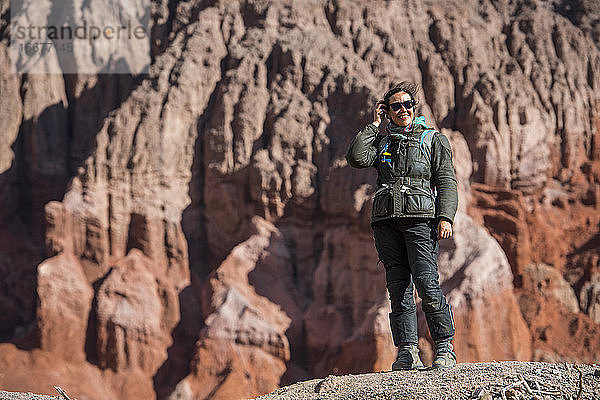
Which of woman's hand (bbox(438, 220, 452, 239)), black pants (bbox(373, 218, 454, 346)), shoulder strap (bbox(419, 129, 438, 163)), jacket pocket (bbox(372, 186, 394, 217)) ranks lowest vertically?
black pants (bbox(373, 218, 454, 346))

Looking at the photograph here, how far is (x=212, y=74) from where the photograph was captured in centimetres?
2325

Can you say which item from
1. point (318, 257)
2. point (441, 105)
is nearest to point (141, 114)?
point (318, 257)

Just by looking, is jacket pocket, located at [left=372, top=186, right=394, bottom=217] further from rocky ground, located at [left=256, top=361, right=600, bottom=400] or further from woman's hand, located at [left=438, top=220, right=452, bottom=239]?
rocky ground, located at [left=256, top=361, right=600, bottom=400]

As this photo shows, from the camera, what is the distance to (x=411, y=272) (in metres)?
6.02

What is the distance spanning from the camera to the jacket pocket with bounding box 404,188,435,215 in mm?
5867

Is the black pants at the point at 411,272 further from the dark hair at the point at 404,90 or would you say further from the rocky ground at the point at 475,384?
the dark hair at the point at 404,90

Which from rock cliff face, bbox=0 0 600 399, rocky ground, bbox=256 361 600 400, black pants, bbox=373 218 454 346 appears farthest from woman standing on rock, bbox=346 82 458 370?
rock cliff face, bbox=0 0 600 399

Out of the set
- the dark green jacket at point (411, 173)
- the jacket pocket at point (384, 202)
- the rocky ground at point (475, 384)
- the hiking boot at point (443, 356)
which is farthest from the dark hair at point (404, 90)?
the rocky ground at point (475, 384)

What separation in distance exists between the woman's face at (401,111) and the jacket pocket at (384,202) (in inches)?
20.4

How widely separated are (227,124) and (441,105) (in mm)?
5700

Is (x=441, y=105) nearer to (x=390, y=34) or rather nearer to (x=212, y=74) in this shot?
(x=390, y=34)

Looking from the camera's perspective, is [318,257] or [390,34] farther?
[390,34]

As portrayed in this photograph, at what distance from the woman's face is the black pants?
74cm

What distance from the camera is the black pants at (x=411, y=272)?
233 inches
